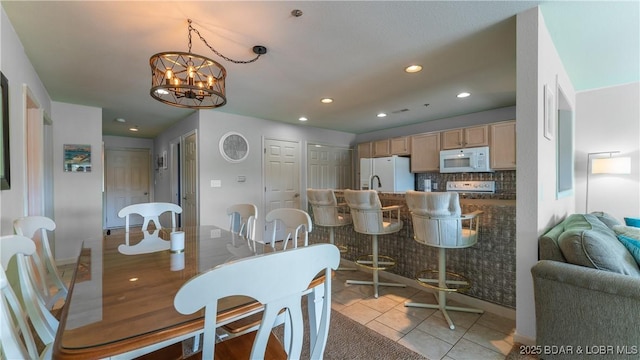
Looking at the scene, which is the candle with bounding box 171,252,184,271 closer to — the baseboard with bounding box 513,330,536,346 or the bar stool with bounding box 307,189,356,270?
the bar stool with bounding box 307,189,356,270

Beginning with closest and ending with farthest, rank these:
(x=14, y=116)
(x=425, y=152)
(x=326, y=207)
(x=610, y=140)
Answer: (x=14, y=116), (x=326, y=207), (x=610, y=140), (x=425, y=152)

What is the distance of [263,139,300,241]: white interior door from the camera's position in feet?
15.9

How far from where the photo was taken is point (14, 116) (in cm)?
199

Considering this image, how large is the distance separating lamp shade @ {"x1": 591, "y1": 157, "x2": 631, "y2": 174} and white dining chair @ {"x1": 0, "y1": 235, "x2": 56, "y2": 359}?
196 inches

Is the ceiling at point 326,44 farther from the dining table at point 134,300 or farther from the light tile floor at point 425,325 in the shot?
the light tile floor at point 425,325

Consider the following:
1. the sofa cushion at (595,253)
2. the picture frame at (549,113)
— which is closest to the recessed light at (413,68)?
the picture frame at (549,113)

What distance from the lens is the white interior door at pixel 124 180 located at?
20.6 feet

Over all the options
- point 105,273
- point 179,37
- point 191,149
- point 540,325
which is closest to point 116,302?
point 105,273

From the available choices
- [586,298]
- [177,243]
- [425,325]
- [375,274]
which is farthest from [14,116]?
[586,298]

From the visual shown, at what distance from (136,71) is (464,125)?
4.69 meters

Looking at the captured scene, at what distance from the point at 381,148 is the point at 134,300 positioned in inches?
193

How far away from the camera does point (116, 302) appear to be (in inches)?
37.6

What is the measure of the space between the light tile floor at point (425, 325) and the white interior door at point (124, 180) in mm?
6213

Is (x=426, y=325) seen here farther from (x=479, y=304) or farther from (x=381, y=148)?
(x=381, y=148)
